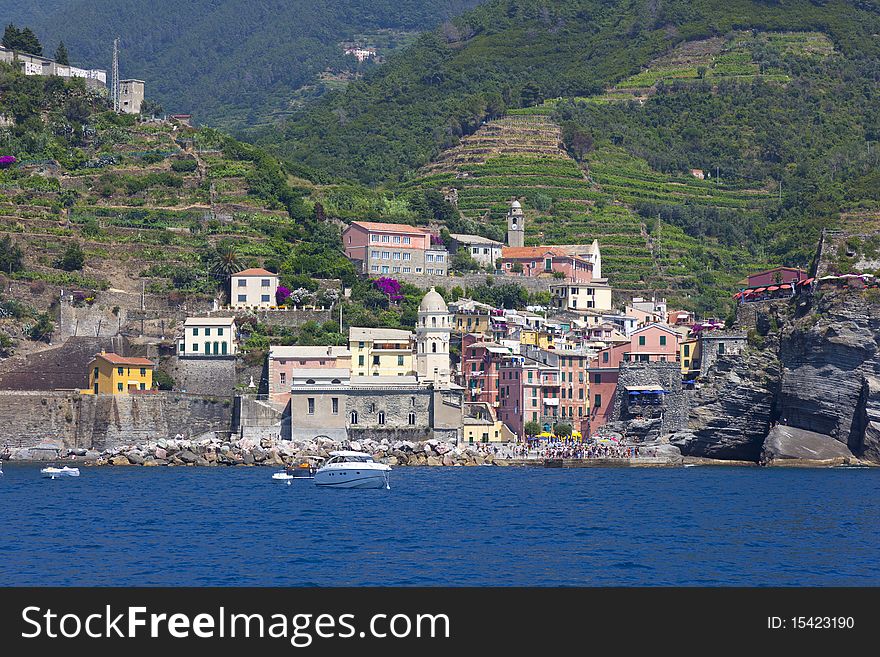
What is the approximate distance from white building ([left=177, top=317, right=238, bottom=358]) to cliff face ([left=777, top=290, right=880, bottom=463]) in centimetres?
3041

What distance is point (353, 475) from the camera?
68.6m

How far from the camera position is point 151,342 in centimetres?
9119

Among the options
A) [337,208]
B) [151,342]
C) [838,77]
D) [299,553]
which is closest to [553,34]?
[838,77]

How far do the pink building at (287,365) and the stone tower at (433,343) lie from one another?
4.69 m

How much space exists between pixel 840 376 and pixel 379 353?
25613 millimetres

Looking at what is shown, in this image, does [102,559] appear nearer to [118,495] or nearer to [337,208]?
[118,495]

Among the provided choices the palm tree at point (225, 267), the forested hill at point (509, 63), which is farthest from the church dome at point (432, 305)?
the forested hill at point (509, 63)

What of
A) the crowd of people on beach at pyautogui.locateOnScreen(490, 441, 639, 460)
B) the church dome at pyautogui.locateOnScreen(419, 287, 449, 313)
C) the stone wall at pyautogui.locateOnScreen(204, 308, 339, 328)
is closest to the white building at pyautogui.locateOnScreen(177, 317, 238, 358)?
the stone wall at pyautogui.locateOnScreen(204, 308, 339, 328)

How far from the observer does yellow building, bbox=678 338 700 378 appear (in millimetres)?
93781

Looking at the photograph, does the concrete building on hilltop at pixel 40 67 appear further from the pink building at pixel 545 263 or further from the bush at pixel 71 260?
the pink building at pixel 545 263

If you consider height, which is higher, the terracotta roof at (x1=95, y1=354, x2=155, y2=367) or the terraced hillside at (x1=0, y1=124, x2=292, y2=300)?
the terraced hillside at (x1=0, y1=124, x2=292, y2=300)

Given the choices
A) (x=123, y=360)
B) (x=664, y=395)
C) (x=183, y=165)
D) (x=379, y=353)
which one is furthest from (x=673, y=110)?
(x=123, y=360)

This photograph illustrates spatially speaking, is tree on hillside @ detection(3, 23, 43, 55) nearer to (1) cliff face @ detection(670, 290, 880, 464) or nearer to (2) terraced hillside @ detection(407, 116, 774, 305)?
(2) terraced hillside @ detection(407, 116, 774, 305)

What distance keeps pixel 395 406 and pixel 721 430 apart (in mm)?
17432
